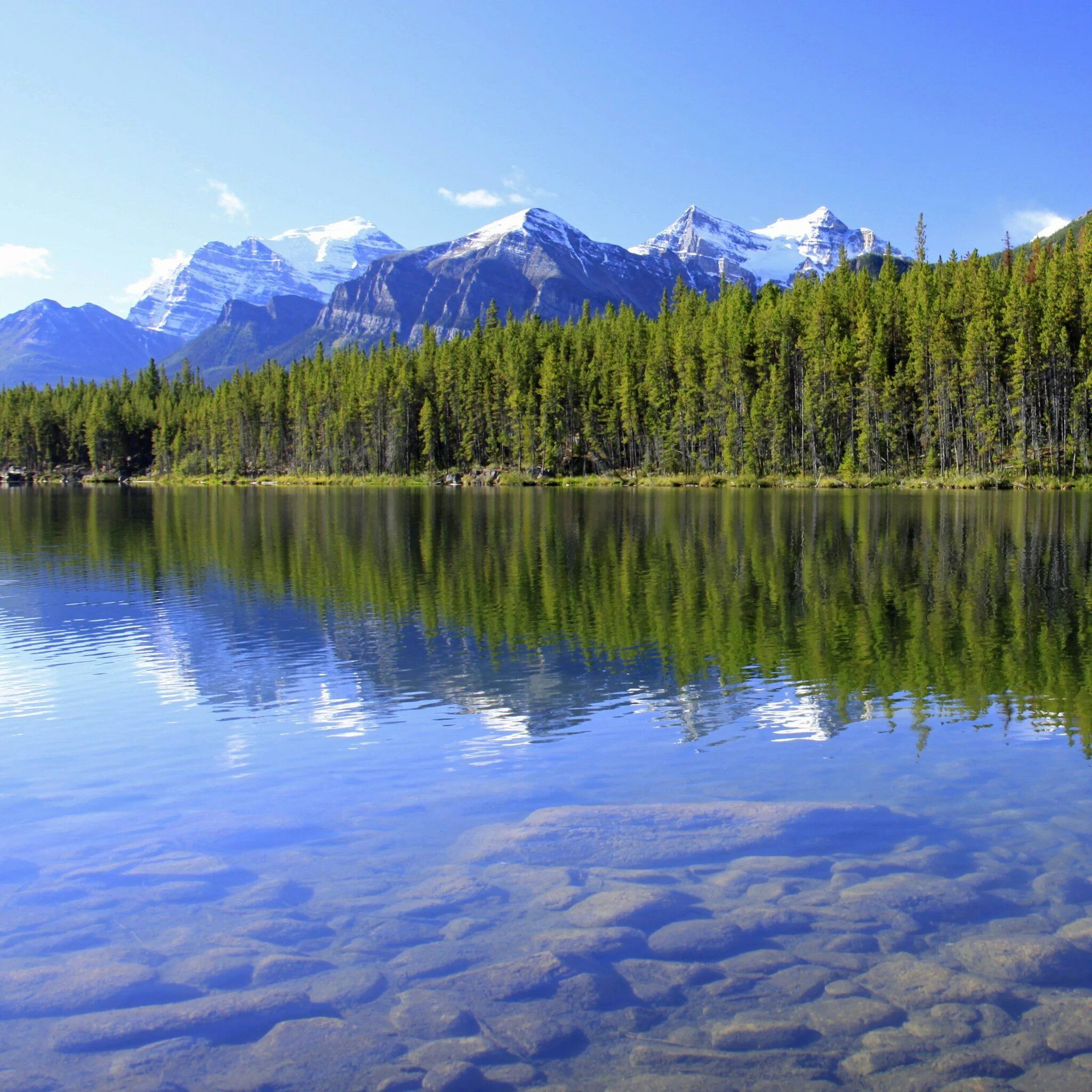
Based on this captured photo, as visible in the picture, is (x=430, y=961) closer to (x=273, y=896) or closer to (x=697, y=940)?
(x=273, y=896)

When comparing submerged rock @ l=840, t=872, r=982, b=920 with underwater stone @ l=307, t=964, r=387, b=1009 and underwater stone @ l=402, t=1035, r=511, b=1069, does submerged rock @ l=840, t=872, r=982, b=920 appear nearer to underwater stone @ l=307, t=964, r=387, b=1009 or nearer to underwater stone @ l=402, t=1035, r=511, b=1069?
underwater stone @ l=402, t=1035, r=511, b=1069

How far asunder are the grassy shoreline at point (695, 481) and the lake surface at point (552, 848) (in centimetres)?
7403

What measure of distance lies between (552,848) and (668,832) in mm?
1287

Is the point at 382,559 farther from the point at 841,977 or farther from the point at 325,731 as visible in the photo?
the point at 841,977

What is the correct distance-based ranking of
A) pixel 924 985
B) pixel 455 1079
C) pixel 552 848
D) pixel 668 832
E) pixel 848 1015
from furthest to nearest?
pixel 668 832, pixel 552 848, pixel 924 985, pixel 848 1015, pixel 455 1079

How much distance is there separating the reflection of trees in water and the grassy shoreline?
35478 millimetres

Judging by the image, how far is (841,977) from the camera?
23.1ft

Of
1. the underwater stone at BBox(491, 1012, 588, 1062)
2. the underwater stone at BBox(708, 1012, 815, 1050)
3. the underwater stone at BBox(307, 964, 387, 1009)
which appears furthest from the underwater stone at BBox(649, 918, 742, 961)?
the underwater stone at BBox(307, 964, 387, 1009)

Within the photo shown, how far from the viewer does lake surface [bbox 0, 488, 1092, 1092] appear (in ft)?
20.9

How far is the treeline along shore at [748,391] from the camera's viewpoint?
318 feet

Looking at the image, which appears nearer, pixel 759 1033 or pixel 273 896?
pixel 759 1033

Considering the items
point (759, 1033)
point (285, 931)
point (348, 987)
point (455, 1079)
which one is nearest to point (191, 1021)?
point (348, 987)

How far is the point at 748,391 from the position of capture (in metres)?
Answer: 114

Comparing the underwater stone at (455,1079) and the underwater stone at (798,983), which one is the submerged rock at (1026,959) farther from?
the underwater stone at (455,1079)
